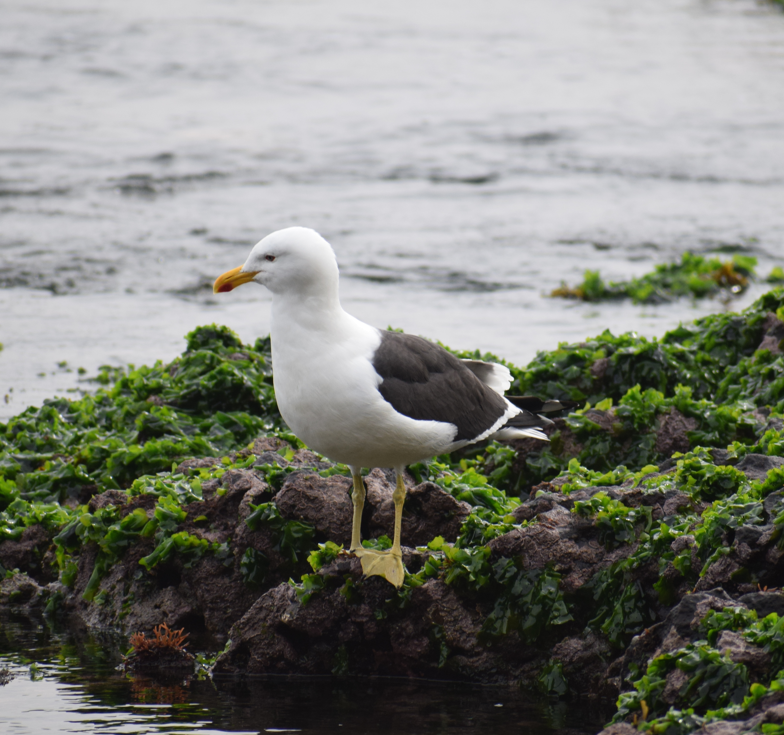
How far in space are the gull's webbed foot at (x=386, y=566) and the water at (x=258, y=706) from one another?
48 cm

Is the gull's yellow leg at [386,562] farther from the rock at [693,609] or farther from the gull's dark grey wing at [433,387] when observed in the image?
the rock at [693,609]

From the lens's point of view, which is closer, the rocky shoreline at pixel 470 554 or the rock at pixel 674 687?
the rock at pixel 674 687

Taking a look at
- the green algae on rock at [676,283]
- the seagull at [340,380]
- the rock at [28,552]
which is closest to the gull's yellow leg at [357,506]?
the seagull at [340,380]

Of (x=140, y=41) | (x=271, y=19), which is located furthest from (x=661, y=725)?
(x=271, y=19)

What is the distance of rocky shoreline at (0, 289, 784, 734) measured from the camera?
14.4 ft

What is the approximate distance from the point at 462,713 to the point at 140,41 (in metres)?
25.3

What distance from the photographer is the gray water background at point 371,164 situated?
12266 millimetres

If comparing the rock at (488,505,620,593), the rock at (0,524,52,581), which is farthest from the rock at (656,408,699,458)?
the rock at (0,524,52,581)

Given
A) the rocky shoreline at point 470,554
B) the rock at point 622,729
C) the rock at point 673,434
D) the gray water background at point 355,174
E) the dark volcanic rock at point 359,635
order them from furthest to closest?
the gray water background at point 355,174 < the rock at point 673,434 < the dark volcanic rock at point 359,635 < the rocky shoreline at point 470,554 < the rock at point 622,729

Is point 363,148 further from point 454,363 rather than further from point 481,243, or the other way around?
point 454,363

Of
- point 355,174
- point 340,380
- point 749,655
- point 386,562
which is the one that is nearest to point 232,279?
point 340,380

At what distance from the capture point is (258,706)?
4.94m

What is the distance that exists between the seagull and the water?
533mm

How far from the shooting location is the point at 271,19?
31234 millimetres
